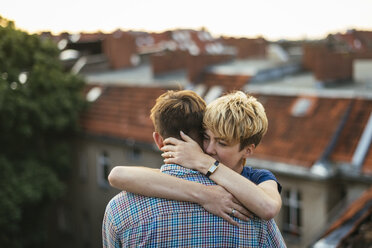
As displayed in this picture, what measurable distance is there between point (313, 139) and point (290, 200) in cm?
189

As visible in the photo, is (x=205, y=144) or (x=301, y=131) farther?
(x=301, y=131)

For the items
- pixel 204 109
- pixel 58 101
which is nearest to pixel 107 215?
pixel 204 109

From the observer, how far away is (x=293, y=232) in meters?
14.6

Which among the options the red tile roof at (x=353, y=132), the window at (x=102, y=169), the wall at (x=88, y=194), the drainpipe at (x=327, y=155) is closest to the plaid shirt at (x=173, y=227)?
the drainpipe at (x=327, y=155)

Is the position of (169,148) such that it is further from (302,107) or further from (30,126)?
(30,126)

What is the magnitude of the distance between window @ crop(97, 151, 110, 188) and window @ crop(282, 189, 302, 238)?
8151 mm

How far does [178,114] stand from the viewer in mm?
2494

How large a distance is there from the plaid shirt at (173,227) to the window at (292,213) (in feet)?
40.1

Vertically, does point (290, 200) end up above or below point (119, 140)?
below

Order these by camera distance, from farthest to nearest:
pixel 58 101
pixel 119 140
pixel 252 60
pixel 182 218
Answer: pixel 252 60
pixel 119 140
pixel 58 101
pixel 182 218

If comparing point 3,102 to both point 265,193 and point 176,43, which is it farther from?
point 176,43

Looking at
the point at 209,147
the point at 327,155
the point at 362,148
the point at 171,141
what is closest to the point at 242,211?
the point at 209,147

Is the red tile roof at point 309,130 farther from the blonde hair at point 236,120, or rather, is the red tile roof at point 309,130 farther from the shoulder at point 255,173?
the blonde hair at point 236,120

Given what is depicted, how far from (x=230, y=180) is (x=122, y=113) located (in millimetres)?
17482
